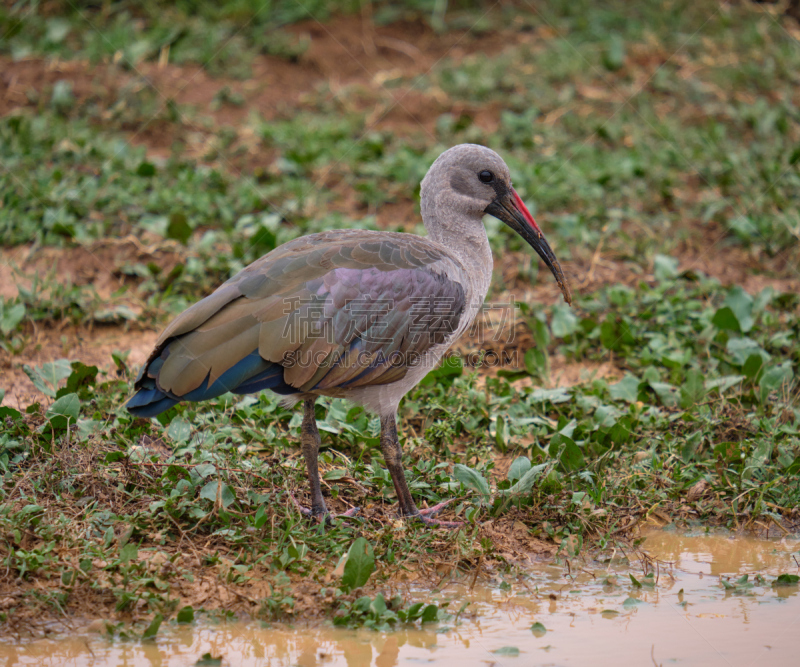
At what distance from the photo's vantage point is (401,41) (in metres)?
9.47

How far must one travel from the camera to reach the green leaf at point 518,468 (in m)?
4.05

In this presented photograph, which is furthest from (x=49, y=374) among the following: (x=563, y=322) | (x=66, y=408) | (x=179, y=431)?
(x=563, y=322)

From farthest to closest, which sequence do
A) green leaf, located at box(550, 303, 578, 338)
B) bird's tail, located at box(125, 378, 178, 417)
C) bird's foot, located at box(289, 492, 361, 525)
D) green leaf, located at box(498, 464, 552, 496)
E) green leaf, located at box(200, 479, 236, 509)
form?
green leaf, located at box(550, 303, 578, 338), green leaf, located at box(498, 464, 552, 496), bird's foot, located at box(289, 492, 361, 525), green leaf, located at box(200, 479, 236, 509), bird's tail, located at box(125, 378, 178, 417)

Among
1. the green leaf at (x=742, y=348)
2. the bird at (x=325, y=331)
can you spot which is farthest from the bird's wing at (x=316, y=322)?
the green leaf at (x=742, y=348)

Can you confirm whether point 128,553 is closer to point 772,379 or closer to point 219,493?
point 219,493

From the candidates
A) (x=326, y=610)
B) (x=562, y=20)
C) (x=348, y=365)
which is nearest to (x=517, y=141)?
(x=562, y=20)

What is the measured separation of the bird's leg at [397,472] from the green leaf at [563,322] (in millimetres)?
1823

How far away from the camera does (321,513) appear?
390 centimetres

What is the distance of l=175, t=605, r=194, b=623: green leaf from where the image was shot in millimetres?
3150

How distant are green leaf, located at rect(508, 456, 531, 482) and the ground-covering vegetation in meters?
0.05

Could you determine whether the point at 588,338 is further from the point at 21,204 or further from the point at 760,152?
the point at 21,204

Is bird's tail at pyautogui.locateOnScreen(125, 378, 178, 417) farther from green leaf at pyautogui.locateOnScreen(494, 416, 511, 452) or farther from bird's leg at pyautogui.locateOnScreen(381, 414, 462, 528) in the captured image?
green leaf at pyautogui.locateOnScreen(494, 416, 511, 452)

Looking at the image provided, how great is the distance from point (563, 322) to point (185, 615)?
3140 mm

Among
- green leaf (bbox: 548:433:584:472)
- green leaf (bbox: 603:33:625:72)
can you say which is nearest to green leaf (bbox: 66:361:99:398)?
green leaf (bbox: 548:433:584:472)
